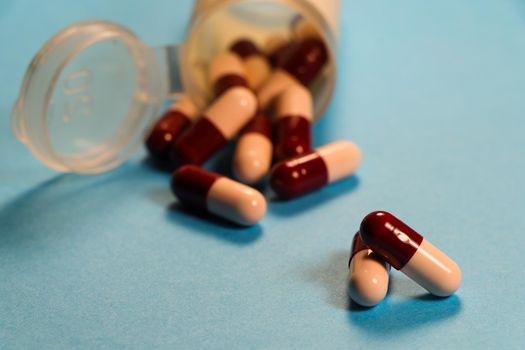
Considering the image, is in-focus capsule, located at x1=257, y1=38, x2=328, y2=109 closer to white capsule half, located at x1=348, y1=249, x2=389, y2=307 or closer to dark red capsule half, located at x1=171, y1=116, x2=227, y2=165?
dark red capsule half, located at x1=171, y1=116, x2=227, y2=165

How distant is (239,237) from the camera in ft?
6.53

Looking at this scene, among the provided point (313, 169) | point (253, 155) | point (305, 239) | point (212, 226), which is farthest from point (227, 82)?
point (305, 239)

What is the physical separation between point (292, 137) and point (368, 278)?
0.73 metres

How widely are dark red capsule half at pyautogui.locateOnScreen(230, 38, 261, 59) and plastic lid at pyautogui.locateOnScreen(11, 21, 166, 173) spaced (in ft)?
1.43

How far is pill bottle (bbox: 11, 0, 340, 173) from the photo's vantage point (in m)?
2.04

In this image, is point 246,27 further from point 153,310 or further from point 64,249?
point 153,310

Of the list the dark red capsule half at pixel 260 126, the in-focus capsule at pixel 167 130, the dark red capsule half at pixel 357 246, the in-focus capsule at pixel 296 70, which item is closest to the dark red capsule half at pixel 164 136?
the in-focus capsule at pixel 167 130

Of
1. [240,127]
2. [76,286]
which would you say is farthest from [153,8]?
[76,286]

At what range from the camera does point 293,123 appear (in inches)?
91.0

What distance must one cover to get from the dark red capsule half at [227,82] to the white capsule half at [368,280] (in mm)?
981

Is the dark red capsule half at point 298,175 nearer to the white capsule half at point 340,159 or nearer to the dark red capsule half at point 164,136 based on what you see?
the white capsule half at point 340,159

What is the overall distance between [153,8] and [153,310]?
7.30 ft

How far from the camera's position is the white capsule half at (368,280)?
166 cm

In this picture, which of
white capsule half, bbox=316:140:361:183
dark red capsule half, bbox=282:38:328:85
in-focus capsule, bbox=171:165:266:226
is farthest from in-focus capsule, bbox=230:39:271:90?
in-focus capsule, bbox=171:165:266:226
